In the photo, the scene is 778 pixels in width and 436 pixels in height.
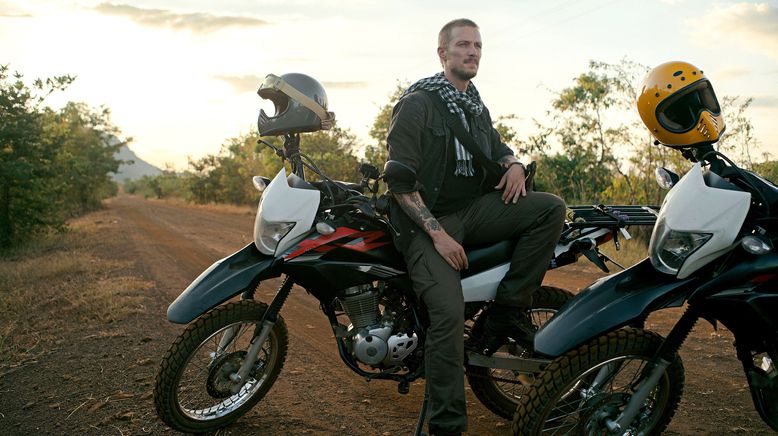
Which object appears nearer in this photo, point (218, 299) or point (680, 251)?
point (680, 251)

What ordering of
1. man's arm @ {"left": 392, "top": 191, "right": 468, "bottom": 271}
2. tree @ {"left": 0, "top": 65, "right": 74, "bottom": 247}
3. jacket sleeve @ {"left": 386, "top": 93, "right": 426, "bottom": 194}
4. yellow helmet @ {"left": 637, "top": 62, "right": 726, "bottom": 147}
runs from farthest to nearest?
tree @ {"left": 0, "top": 65, "right": 74, "bottom": 247} < jacket sleeve @ {"left": 386, "top": 93, "right": 426, "bottom": 194} < man's arm @ {"left": 392, "top": 191, "right": 468, "bottom": 271} < yellow helmet @ {"left": 637, "top": 62, "right": 726, "bottom": 147}

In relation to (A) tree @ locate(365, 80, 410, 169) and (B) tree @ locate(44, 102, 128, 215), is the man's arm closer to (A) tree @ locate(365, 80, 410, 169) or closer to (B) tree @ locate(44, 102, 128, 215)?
(A) tree @ locate(365, 80, 410, 169)

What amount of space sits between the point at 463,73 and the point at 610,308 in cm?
148

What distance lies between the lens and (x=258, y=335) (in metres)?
3.34

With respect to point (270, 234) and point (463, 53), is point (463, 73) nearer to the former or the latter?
point (463, 53)

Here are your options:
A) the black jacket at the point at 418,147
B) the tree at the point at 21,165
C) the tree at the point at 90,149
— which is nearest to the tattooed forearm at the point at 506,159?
the black jacket at the point at 418,147

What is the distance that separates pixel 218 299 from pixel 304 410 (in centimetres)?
99

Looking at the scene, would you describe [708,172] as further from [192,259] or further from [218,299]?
[192,259]

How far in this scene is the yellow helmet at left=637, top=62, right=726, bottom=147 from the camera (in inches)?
96.8

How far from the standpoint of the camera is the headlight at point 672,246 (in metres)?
2.33

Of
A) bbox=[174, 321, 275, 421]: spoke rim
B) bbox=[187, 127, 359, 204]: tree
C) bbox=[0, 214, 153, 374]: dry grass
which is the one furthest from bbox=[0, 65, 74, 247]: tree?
bbox=[174, 321, 275, 421]: spoke rim

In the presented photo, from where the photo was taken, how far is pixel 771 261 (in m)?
2.34

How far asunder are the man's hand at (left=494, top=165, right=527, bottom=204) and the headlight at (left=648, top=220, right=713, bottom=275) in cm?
85

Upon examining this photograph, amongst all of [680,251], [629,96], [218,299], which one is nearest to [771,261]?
[680,251]
